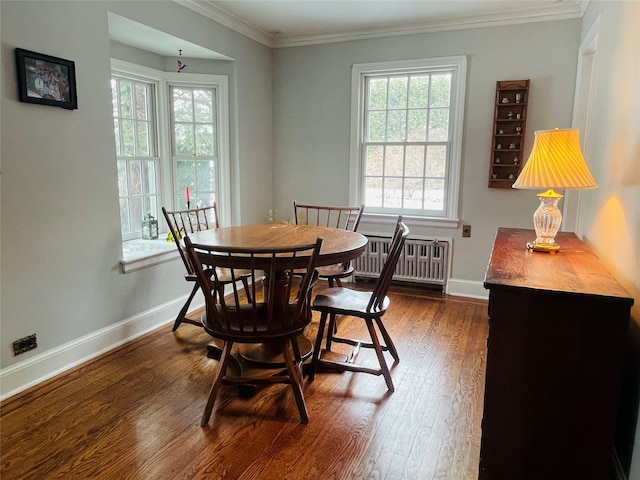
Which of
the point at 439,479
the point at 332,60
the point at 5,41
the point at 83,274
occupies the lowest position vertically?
the point at 439,479

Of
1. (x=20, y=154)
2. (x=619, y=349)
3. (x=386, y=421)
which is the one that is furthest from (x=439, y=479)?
(x=20, y=154)

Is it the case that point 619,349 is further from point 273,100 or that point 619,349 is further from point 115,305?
point 273,100

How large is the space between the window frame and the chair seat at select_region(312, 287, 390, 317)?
78.2 inches

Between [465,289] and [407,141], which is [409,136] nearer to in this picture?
[407,141]

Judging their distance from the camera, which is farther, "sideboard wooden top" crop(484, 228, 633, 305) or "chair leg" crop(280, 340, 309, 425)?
"chair leg" crop(280, 340, 309, 425)

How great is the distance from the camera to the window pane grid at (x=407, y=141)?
4.11 m

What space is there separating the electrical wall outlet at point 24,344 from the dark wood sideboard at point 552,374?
93.7 inches

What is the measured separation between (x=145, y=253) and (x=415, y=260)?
8.14 feet

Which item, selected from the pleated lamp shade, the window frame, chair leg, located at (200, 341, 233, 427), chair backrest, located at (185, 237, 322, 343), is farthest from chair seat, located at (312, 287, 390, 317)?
the window frame

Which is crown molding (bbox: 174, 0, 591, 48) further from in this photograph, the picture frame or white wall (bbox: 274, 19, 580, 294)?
the picture frame

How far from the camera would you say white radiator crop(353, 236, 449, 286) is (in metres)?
4.20

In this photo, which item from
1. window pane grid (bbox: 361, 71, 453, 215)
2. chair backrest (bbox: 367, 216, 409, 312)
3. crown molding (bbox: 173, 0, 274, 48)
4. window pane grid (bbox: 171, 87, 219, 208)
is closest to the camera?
chair backrest (bbox: 367, 216, 409, 312)

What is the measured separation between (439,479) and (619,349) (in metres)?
0.84

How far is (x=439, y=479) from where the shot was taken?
1.74 meters
